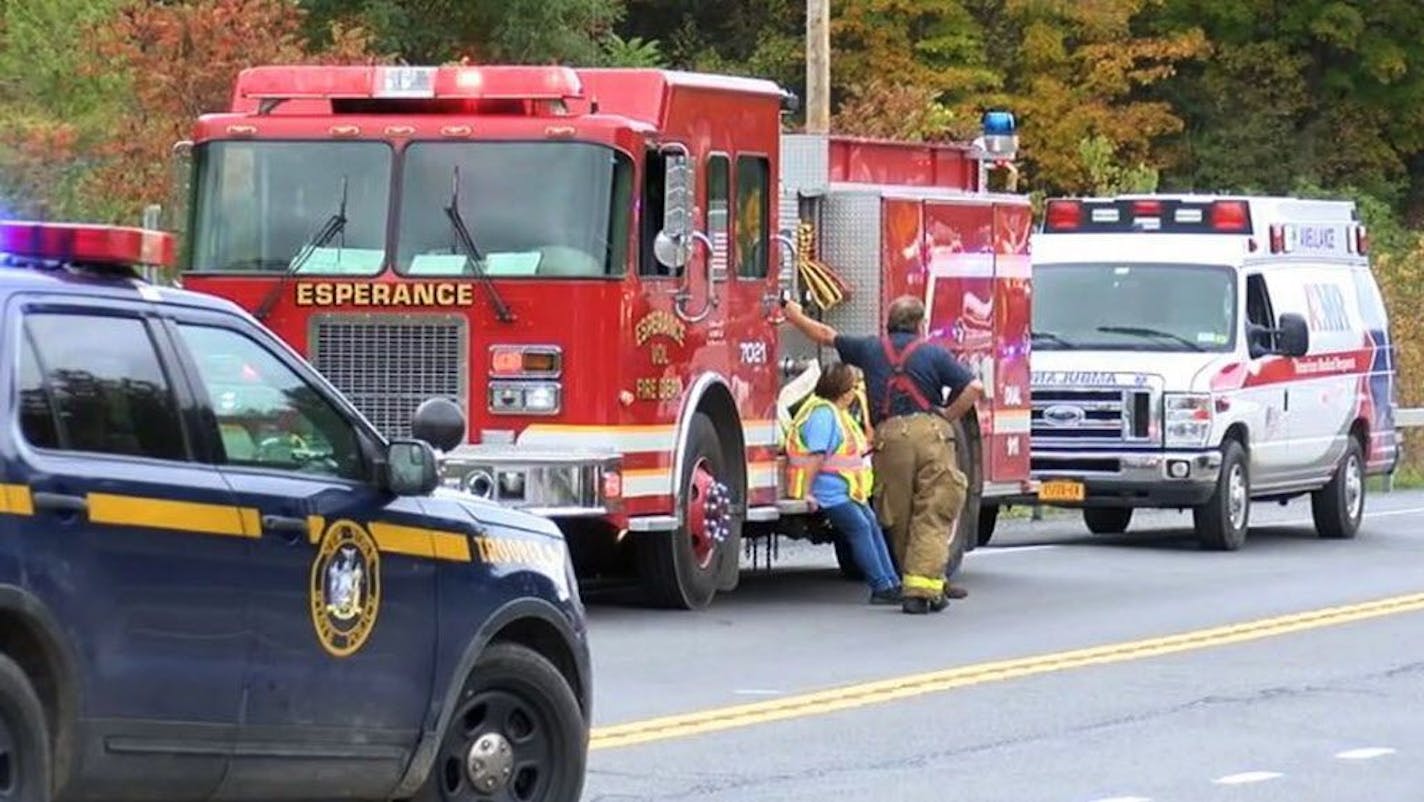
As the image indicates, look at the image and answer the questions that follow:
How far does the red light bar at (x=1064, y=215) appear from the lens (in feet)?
83.6

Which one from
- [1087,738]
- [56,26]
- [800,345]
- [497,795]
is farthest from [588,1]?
[497,795]

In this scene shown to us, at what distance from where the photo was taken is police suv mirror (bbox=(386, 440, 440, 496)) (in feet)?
30.1

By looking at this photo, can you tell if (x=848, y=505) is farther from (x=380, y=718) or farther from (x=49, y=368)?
(x=49, y=368)

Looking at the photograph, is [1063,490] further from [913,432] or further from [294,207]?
[294,207]

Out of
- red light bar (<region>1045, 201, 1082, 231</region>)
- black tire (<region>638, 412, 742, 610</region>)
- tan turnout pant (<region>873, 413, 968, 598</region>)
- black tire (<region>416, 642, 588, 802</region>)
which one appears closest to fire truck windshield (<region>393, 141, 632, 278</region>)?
black tire (<region>638, 412, 742, 610</region>)

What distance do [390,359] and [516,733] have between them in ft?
23.9

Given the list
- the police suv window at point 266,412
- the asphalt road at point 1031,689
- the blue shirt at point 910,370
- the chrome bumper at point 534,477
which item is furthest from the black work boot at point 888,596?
the police suv window at point 266,412

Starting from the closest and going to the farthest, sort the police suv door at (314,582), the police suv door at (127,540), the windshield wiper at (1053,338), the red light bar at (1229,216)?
the police suv door at (127,540) → the police suv door at (314,582) → the windshield wiper at (1053,338) → the red light bar at (1229,216)

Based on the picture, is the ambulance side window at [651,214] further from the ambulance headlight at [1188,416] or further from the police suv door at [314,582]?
the police suv door at [314,582]

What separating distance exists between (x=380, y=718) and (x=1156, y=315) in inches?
628

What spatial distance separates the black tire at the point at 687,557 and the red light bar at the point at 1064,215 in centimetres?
807

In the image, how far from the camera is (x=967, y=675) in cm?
1509

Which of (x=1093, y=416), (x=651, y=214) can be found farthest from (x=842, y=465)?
(x=1093, y=416)

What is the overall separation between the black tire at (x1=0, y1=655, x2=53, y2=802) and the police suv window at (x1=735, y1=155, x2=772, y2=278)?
10.5 meters
